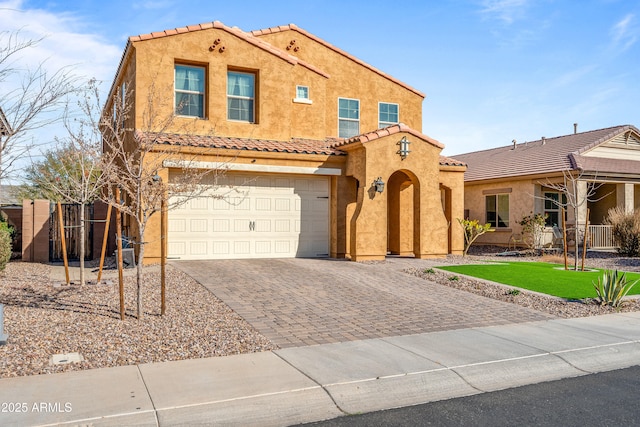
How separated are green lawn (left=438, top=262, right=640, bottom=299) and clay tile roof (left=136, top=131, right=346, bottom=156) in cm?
526

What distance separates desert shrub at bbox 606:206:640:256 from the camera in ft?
67.4

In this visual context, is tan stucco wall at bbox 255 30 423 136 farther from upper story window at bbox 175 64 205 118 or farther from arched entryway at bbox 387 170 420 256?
upper story window at bbox 175 64 205 118

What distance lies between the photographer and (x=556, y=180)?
22906 mm

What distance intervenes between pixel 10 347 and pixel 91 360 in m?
1.21

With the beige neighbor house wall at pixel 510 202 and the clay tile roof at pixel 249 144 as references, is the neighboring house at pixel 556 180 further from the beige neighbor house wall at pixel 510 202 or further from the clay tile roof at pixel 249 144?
the clay tile roof at pixel 249 144

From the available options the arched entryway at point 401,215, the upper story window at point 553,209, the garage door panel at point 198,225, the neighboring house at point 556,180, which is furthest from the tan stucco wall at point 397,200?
the upper story window at point 553,209

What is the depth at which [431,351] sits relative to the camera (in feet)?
23.4

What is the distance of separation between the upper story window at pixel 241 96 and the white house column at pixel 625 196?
16907 mm

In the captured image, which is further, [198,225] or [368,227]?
[368,227]

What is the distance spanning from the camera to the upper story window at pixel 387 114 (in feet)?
70.5

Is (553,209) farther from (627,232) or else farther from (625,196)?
(627,232)

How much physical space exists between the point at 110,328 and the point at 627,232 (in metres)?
19.5

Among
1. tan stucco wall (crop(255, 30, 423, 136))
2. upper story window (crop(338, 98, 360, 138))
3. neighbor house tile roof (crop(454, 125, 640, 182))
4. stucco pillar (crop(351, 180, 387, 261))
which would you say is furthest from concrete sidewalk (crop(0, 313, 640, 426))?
neighbor house tile roof (crop(454, 125, 640, 182))

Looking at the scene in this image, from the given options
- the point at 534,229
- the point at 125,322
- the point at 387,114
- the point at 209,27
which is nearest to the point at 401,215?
the point at 387,114
